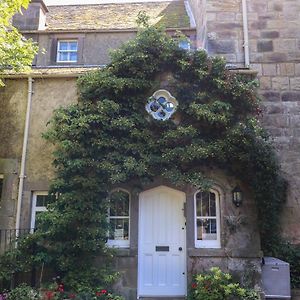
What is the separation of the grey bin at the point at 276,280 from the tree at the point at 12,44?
7.46 m

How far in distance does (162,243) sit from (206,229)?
1122mm

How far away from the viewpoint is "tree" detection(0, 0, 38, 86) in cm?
899

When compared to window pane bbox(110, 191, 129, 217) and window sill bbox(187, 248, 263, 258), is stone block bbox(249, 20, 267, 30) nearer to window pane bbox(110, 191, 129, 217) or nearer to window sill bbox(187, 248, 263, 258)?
window pane bbox(110, 191, 129, 217)

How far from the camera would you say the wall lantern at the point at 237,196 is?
9672 millimetres

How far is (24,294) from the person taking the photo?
8562mm

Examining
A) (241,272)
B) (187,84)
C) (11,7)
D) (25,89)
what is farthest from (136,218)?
(11,7)

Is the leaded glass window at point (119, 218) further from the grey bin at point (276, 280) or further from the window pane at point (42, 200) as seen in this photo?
the grey bin at point (276, 280)

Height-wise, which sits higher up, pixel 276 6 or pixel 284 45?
pixel 276 6

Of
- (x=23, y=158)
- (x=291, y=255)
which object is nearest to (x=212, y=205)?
(x=291, y=255)

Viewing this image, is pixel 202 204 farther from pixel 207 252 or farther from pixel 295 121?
pixel 295 121

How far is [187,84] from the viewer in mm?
10102

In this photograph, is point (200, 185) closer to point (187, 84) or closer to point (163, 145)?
point (163, 145)

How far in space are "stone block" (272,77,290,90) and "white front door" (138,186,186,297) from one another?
4.59 meters

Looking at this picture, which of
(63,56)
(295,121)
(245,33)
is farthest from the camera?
(63,56)
